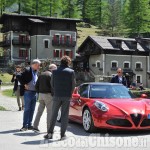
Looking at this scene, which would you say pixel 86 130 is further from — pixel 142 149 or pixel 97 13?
pixel 97 13

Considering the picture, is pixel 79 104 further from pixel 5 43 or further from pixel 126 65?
pixel 5 43

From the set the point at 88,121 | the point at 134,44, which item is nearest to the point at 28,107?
the point at 88,121

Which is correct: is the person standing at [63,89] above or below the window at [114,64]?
above

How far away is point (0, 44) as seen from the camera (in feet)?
257

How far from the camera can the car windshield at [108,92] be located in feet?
39.2

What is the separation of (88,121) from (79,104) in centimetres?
101

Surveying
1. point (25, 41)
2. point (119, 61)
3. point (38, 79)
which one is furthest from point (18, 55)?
point (38, 79)

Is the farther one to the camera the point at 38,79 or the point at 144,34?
the point at 144,34

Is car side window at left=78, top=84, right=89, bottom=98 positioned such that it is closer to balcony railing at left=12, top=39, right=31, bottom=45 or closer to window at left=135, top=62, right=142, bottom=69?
window at left=135, top=62, right=142, bottom=69

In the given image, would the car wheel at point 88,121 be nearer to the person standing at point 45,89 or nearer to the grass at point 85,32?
the person standing at point 45,89

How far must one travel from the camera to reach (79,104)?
11.9 metres

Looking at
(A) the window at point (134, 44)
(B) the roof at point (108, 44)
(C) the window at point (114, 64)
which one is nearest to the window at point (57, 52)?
(B) the roof at point (108, 44)

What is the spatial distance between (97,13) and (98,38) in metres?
49.0

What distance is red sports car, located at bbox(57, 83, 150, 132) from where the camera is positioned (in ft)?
34.3
